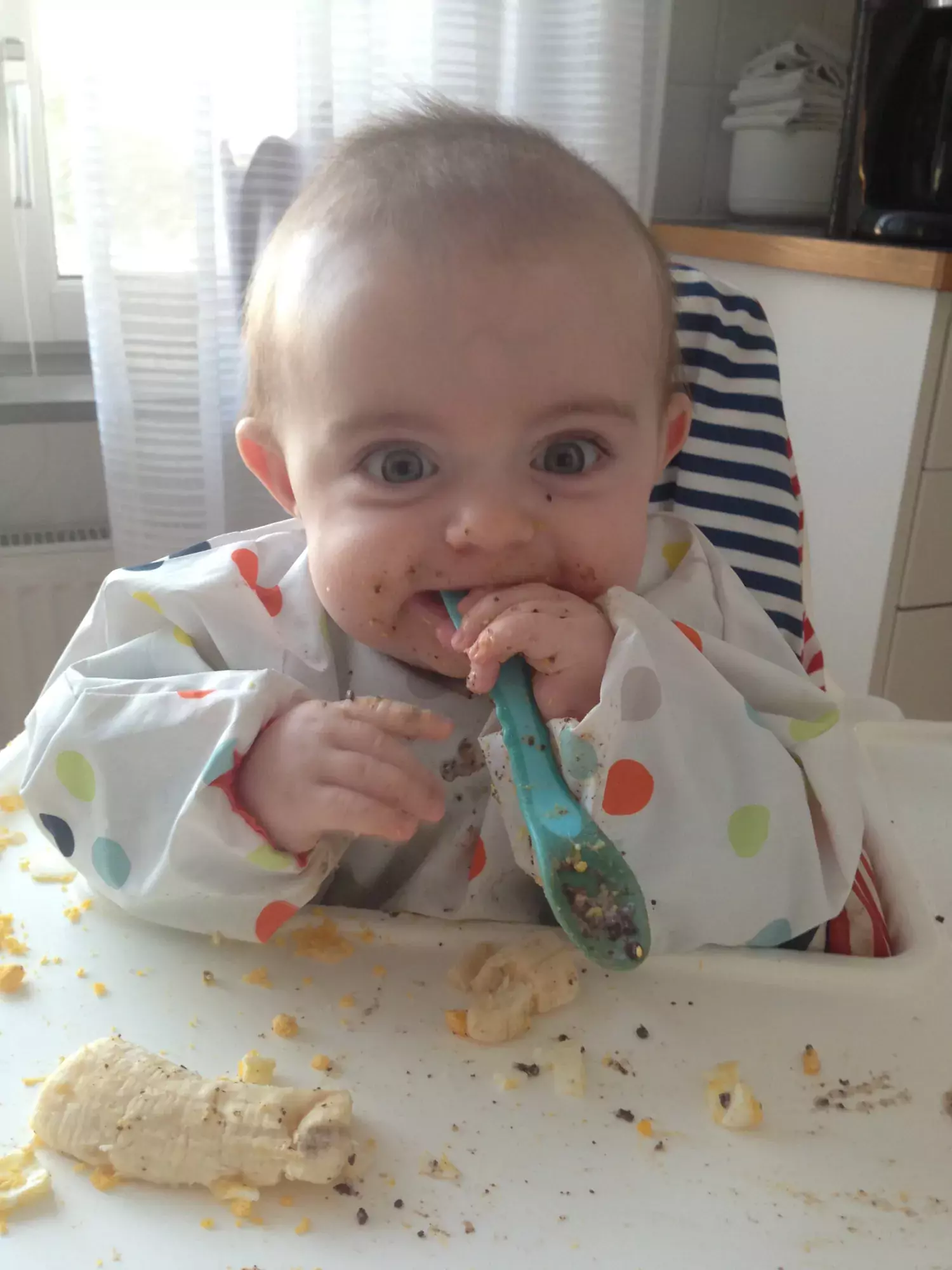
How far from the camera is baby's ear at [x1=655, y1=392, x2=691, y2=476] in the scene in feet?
2.61

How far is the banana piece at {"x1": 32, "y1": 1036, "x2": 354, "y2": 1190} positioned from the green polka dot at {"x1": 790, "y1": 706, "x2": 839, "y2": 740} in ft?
1.12

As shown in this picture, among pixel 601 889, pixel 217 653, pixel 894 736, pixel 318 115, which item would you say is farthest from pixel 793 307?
pixel 601 889

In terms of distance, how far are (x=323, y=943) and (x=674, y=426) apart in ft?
1.48

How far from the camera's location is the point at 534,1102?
20.2 inches

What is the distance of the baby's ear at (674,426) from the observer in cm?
80

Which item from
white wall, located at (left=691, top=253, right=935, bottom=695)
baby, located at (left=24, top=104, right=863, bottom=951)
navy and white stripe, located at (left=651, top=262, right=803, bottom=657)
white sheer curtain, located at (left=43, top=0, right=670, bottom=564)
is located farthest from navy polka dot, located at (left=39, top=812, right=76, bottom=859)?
white wall, located at (left=691, top=253, right=935, bottom=695)

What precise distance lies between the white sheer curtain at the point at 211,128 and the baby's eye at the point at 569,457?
79cm

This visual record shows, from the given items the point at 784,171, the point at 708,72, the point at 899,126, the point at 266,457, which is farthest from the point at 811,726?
the point at 708,72

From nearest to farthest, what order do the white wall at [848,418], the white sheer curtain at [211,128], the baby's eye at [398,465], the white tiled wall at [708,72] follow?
the baby's eye at [398,465] < the white sheer curtain at [211,128] < the white wall at [848,418] < the white tiled wall at [708,72]

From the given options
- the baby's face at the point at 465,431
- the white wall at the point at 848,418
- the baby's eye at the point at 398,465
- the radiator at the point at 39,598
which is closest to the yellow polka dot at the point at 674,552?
the baby's face at the point at 465,431

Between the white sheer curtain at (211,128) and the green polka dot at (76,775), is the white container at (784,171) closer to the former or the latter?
the white sheer curtain at (211,128)

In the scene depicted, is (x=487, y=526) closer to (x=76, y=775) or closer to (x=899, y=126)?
(x=76, y=775)

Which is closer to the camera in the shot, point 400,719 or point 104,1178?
point 104,1178

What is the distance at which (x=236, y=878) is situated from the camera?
23.7 inches
